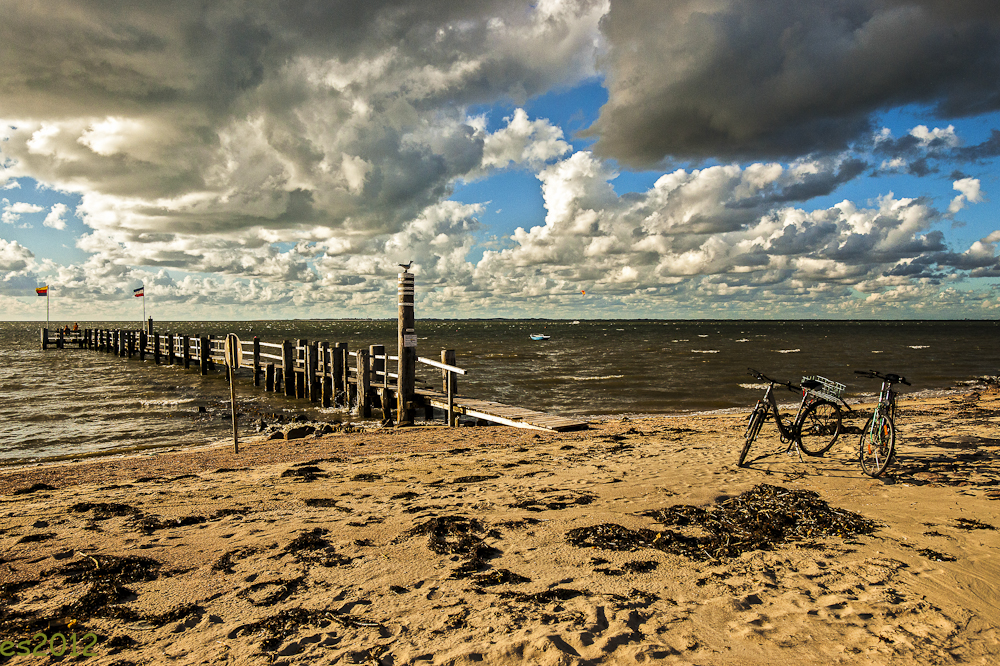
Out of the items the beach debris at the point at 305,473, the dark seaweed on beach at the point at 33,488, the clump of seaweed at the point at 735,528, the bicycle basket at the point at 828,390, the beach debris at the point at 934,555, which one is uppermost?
the bicycle basket at the point at 828,390

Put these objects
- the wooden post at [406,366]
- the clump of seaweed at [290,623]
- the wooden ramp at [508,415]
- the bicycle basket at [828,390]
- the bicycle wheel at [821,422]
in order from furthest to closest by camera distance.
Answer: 1. the wooden post at [406,366]
2. the wooden ramp at [508,415]
3. the bicycle wheel at [821,422]
4. the bicycle basket at [828,390]
5. the clump of seaweed at [290,623]

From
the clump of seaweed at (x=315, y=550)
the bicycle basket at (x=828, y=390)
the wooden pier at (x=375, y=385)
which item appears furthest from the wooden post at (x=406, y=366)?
the bicycle basket at (x=828, y=390)

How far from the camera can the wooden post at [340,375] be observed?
17.4 metres

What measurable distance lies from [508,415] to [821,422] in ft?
20.9

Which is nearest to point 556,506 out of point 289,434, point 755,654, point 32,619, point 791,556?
point 791,556

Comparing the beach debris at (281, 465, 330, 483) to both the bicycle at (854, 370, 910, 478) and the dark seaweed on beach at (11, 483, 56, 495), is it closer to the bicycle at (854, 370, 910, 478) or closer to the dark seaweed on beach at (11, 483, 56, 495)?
the dark seaweed on beach at (11, 483, 56, 495)

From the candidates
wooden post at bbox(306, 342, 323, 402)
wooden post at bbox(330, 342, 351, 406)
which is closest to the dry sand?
wooden post at bbox(330, 342, 351, 406)

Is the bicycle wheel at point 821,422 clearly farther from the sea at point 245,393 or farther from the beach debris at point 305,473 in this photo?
the sea at point 245,393

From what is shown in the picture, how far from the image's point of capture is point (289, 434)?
11.9 metres

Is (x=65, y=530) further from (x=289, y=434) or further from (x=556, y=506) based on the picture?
(x=289, y=434)

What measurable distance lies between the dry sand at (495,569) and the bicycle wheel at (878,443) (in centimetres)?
23

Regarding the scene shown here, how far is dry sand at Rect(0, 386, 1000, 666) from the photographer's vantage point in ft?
11.1

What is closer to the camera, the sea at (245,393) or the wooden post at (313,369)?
the sea at (245,393)

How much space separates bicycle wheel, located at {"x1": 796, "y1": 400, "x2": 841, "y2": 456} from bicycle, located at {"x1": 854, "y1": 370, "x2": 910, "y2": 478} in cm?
55
